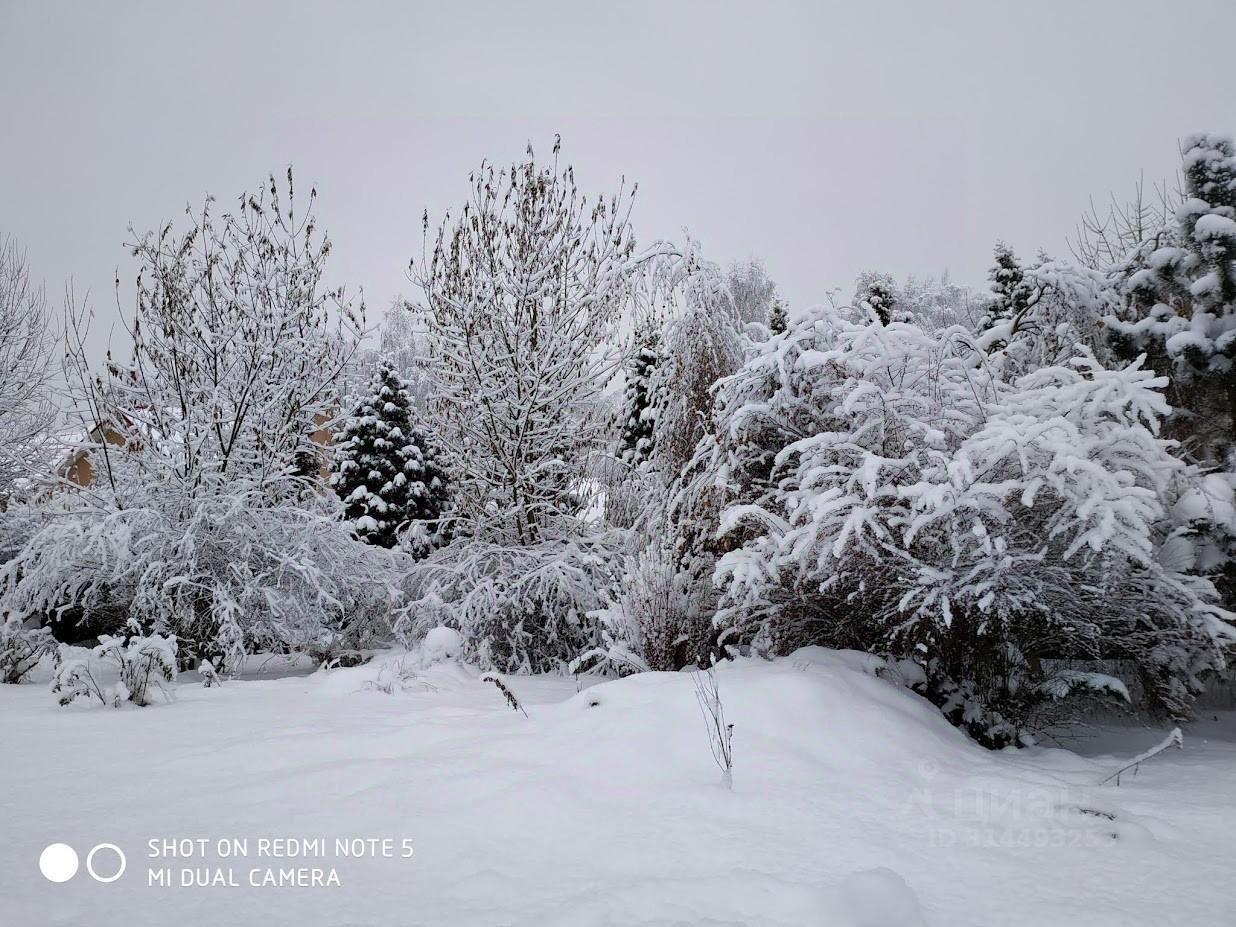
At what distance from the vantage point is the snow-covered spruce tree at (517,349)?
763cm

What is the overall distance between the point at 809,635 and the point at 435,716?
2.40 meters

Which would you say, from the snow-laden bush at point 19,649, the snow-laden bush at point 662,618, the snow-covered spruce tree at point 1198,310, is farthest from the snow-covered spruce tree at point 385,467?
the snow-covered spruce tree at point 1198,310

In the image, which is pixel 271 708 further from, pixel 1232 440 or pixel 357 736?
pixel 1232 440

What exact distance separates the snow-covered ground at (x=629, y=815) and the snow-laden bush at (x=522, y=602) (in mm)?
3212

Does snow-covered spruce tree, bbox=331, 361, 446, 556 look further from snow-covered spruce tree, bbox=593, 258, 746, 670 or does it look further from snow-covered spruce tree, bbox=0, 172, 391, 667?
snow-covered spruce tree, bbox=593, 258, 746, 670

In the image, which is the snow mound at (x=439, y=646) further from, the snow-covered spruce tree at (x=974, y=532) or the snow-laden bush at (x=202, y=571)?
the snow-covered spruce tree at (x=974, y=532)

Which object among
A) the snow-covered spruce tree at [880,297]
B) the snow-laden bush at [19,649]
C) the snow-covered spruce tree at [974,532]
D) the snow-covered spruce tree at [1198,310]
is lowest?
the snow-laden bush at [19,649]

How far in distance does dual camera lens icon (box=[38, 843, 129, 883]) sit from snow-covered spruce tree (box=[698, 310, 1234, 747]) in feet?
9.24

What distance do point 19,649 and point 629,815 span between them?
583cm

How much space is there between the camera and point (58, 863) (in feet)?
5.98

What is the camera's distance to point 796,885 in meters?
1.75

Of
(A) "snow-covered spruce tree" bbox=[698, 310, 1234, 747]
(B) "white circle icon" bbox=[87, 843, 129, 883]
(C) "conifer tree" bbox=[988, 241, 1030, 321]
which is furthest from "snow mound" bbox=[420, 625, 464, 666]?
(C) "conifer tree" bbox=[988, 241, 1030, 321]

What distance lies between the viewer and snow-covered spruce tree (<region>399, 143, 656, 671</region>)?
763cm

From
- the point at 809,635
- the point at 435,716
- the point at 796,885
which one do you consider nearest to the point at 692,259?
the point at 809,635
